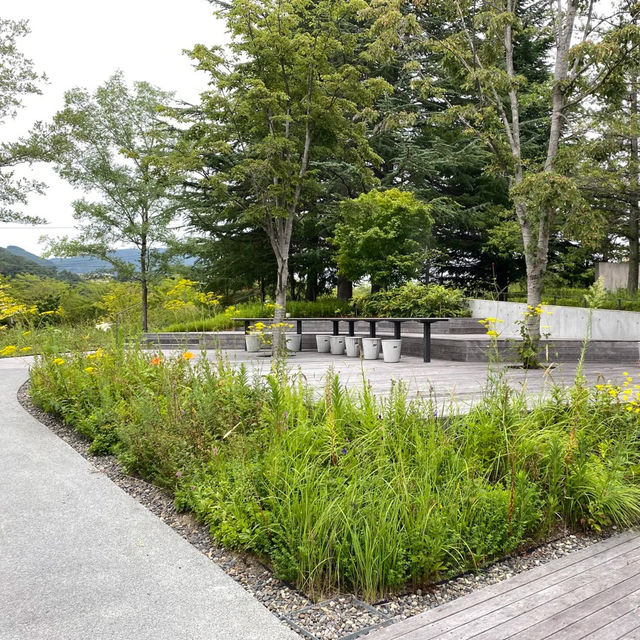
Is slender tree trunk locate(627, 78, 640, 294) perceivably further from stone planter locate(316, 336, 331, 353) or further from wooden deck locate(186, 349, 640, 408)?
stone planter locate(316, 336, 331, 353)

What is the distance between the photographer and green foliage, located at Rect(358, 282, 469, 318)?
12.8 m

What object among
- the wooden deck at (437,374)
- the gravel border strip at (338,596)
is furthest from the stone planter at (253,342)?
the gravel border strip at (338,596)

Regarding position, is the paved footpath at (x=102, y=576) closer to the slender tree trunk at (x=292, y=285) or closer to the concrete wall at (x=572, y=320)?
the concrete wall at (x=572, y=320)

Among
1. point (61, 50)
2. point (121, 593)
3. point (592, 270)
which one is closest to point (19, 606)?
point (121, 593)

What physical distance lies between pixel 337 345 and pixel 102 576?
8386 millimetres

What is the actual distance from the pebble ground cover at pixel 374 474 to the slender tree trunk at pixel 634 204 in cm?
886

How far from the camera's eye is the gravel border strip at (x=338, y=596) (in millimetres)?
2146

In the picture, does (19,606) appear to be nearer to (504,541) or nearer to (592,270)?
(504,541)

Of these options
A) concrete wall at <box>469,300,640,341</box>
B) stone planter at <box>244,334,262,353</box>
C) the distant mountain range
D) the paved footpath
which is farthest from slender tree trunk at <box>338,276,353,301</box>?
the paved footpath

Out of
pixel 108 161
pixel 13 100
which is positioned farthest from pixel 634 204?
pixel 13 100

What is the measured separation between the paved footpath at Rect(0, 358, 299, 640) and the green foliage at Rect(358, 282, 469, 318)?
970 cm

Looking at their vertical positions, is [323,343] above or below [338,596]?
above

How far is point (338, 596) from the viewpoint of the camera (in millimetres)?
2350

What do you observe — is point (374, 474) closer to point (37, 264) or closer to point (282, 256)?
point (282, 256)
